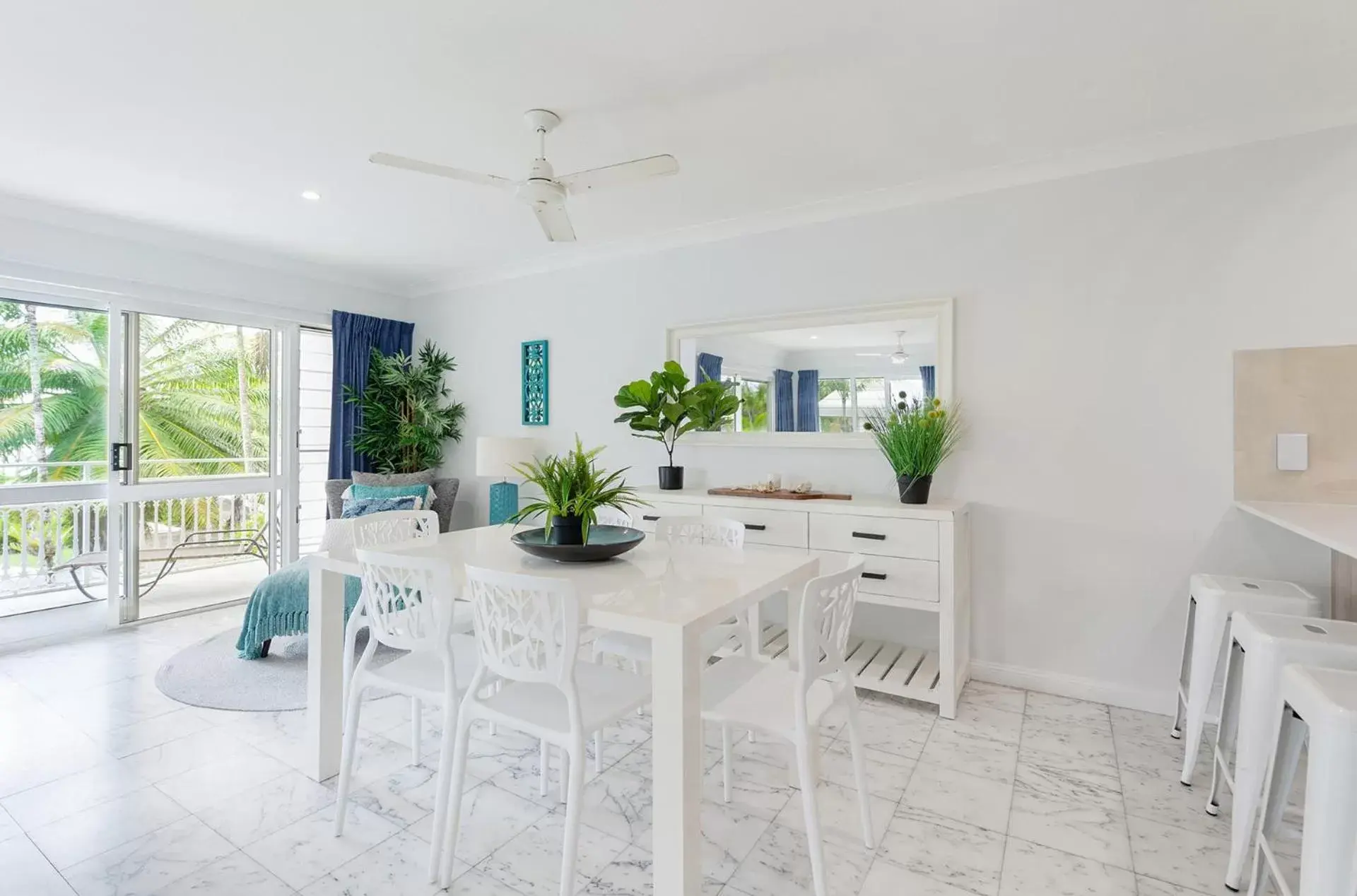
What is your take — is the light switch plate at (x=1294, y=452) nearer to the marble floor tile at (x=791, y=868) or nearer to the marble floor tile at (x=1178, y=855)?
the marble floor tile at (x=1178, y=855)

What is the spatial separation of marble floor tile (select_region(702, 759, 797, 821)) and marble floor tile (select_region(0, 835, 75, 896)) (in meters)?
1.81

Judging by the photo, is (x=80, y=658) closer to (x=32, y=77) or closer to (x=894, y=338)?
(x=32, y=77)

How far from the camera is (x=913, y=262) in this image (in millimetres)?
3305

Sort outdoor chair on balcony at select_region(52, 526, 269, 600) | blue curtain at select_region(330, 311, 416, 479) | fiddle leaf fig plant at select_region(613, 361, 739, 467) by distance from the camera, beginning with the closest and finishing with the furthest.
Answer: fiddle leaf fig plant at select_region(613, 361, 739, 467) → outdoor chair on balcony at select_region(52, 526, 269, 600) → blue curtain at select_region(330, 311, 416, 479)

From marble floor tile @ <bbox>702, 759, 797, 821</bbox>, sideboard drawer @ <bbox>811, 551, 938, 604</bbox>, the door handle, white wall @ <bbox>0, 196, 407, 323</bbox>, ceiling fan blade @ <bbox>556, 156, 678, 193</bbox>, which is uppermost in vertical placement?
white wall @ <bbox>0, 196, 407, 323</bbox>

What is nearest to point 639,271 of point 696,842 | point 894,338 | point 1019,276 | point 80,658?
point 894,338

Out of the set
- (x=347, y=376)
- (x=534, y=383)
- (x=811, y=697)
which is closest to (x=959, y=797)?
(x=811, y=697)

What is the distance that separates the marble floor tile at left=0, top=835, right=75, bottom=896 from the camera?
67.7 inches

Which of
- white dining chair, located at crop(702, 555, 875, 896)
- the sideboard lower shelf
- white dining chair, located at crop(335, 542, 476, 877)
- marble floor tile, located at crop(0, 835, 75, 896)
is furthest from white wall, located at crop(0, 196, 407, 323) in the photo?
white dining chair, located at crop(702, 555, 875, 896)

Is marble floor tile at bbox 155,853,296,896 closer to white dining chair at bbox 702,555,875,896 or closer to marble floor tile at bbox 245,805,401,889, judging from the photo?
marble floor tile at bbox 245,805,401,889

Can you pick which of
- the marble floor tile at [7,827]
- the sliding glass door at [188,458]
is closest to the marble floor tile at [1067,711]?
the marble floor tile at [7,827]

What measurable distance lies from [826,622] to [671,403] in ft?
7.15

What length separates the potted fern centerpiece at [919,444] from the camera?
297 cm

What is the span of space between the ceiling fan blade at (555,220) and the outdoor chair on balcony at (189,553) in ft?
11.6
